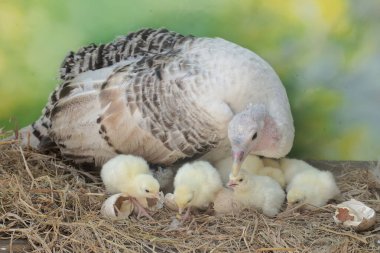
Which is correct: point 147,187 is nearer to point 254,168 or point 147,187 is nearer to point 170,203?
point 170,203

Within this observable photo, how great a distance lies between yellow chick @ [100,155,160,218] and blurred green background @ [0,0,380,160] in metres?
0.77

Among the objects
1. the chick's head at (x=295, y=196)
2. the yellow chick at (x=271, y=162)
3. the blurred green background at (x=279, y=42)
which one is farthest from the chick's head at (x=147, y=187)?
the blurred green background at (x=279, y=42)

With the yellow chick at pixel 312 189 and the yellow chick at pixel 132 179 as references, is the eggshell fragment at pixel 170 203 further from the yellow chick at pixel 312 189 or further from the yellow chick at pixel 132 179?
the yellow chick at pixel 312 189

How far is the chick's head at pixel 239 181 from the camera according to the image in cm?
245

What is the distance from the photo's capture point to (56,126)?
294cm

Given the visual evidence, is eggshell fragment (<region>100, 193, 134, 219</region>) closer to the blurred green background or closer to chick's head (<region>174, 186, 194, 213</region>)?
chick's head (<region>174, 186, 194, 213</region>)

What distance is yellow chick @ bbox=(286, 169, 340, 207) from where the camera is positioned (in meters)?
2.56

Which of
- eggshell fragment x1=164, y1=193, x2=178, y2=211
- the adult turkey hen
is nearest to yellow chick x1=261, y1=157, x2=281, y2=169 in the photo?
the adult turkey hen

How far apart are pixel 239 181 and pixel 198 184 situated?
184 mm

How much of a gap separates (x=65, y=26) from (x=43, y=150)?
657 mm

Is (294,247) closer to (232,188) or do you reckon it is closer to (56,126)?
(232,188)

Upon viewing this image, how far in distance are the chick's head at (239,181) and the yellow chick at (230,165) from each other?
0.85 feet

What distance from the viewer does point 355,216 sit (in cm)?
236

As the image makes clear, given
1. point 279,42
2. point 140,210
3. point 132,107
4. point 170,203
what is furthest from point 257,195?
point 279,42
